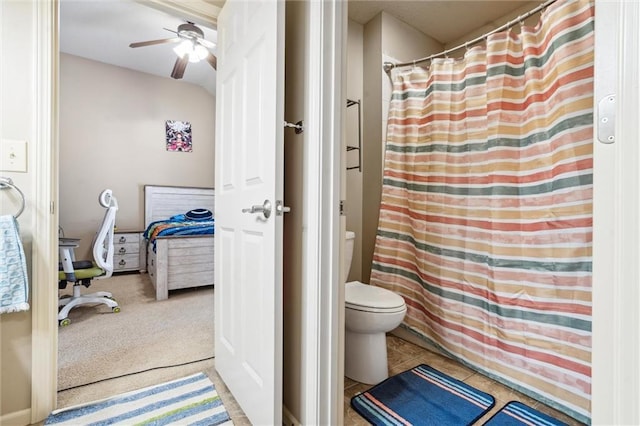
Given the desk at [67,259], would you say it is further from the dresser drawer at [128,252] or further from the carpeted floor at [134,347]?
the dresser drawer at [128,252]

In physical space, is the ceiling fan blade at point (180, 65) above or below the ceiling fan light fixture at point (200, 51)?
below

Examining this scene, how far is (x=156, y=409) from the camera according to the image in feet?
4.16

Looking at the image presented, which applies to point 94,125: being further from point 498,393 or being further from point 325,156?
point 498,393

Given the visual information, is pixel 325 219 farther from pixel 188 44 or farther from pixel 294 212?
pixel 188 44

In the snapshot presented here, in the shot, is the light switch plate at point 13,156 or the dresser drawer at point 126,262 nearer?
the light switch plate at point 13,156

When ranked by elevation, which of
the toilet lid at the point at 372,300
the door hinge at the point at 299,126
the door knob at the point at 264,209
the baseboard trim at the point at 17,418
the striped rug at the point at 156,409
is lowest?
the striped rug at the point at 156,409

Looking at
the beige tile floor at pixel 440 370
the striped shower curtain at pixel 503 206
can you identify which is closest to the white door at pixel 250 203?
the beige tile floor at pixel 440 370

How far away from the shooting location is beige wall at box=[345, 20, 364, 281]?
2.25 metres

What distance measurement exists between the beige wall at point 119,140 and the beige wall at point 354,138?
10.6 ft

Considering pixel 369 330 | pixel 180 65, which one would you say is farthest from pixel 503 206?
pixel 180 65

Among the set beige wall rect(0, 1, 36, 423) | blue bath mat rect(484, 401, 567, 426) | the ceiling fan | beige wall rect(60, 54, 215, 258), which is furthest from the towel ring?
beige wall rect(60, 54, 215, 258)

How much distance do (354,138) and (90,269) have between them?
255 centimetres

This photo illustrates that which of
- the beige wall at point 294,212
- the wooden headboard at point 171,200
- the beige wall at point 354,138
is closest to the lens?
the beige wall at point 294,212

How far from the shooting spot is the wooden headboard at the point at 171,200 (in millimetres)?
4242
